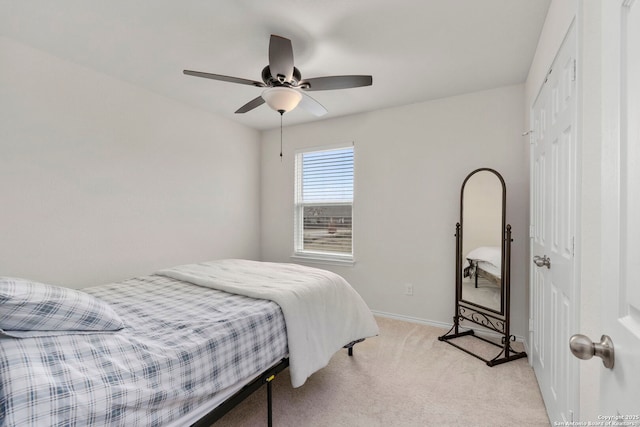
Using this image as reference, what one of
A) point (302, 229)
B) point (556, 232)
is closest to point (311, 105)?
point (556, 232)

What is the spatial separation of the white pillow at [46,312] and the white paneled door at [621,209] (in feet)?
5.56

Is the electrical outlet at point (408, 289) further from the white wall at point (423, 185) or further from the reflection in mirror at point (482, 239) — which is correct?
the reflection in mirror at point (482, 239)

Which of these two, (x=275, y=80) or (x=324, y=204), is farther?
(x=324, y=204)

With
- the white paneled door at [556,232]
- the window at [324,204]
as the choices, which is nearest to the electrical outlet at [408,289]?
the window at [324,204]

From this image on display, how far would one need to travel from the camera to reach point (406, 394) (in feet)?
6.66

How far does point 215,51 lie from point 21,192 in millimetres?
1801

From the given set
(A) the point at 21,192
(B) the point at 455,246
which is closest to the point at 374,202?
(B) the point at 455,246

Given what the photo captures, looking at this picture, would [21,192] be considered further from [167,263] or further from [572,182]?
[572,182]

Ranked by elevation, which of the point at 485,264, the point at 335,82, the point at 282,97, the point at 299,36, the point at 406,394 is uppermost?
the point at 299,36

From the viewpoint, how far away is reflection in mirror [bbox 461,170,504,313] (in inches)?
105

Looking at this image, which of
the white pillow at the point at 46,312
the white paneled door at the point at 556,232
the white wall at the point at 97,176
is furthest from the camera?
the white wall at the point at 97,176

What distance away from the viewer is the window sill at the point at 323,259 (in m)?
3.76

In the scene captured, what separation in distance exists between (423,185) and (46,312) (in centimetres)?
315

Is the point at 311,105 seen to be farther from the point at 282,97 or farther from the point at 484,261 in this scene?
the point at 484,261
